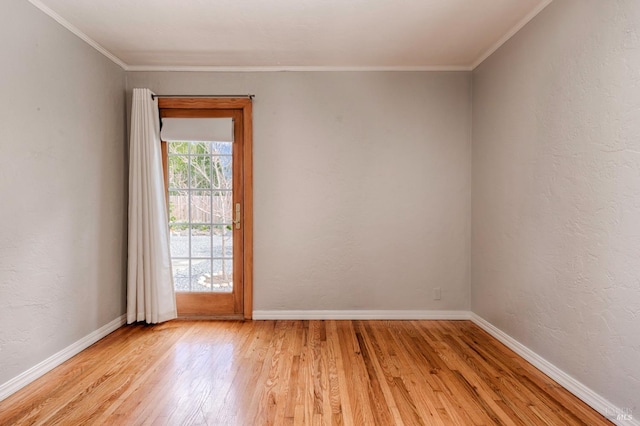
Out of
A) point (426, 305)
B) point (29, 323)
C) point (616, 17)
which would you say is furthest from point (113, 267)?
point (616, 17)

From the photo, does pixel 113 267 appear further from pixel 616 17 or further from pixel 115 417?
pixel 616 17

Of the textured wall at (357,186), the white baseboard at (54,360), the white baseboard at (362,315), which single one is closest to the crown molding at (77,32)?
the textured wall at (357,186)

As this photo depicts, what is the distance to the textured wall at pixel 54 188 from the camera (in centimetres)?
232

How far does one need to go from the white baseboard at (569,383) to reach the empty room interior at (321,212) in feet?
0.04

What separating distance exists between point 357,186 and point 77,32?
8.96 ft

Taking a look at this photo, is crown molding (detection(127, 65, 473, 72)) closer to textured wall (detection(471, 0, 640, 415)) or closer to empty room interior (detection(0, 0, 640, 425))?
empty room interior (detection(0, 0, 640, 425))

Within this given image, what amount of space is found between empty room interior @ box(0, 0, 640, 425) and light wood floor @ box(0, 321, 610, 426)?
0.07 ft

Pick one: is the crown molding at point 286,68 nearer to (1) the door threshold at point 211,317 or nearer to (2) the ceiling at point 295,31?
(2) the ceiling at point 295,31

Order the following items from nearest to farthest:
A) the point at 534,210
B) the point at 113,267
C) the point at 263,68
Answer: the point at 534,210 → the point at 113,267 → the point at 263,68

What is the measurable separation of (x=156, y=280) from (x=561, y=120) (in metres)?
3.59

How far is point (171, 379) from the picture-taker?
2471 millimetres

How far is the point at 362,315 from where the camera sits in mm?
3752

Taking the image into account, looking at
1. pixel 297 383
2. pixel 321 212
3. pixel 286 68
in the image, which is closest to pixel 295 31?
pixel 286 68

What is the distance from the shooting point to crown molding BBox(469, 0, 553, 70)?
2.56m
